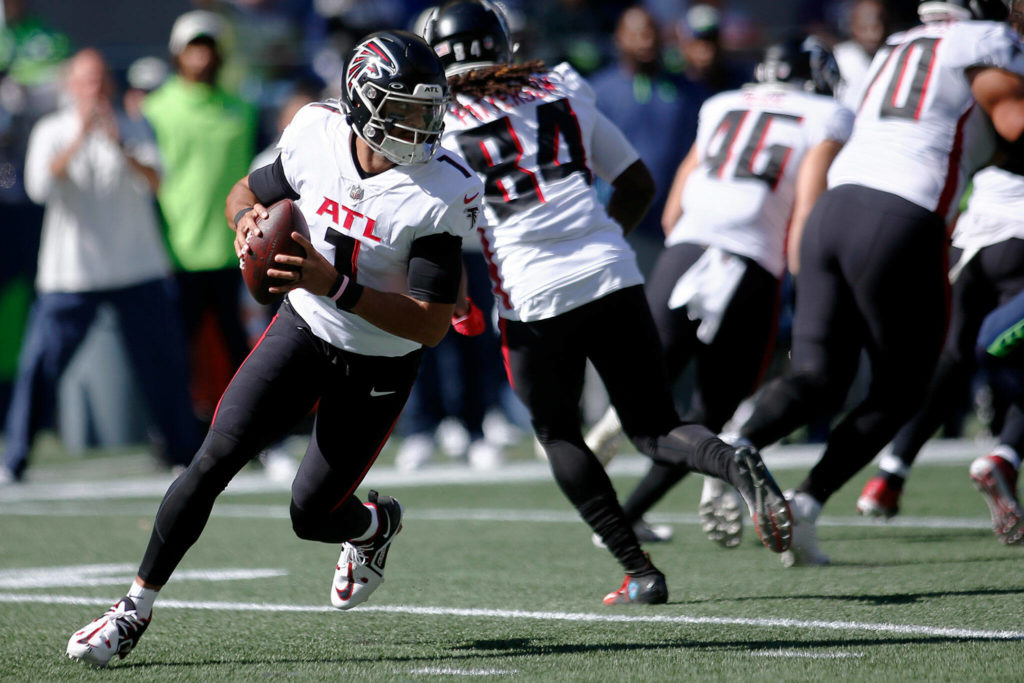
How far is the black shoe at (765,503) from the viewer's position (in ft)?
14.2

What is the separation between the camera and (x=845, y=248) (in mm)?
5348

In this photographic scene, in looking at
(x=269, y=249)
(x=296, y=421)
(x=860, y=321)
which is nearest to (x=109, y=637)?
(x=296, y=421)

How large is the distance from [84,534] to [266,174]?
317 centimetres

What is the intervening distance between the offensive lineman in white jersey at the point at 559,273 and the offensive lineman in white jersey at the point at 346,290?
652 millimetres

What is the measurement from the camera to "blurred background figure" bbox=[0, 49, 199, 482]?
897 centimetres

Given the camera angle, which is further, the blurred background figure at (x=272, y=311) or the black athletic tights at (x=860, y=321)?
the blurred background figure at (x=272, y=311)

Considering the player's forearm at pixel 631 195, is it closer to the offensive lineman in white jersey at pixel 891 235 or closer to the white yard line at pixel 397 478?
the offensive lineman in white jersey at pixel 891 235

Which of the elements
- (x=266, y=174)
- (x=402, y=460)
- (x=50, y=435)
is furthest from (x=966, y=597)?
(x=50, y=435)

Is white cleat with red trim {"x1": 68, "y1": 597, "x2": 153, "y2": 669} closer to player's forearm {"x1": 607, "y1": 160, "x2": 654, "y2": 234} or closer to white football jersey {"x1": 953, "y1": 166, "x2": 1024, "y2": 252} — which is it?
player's forearm {"x1": 607, "y1": 160, "x2": 654, "y2": 234}

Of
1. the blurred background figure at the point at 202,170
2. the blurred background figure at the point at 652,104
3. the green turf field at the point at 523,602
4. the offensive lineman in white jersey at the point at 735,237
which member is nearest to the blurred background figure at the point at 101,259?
the blurred background figure at the point at 202,170

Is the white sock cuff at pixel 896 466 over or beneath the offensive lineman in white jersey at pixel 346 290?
beneath

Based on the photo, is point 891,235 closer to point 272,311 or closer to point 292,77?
point 272,311

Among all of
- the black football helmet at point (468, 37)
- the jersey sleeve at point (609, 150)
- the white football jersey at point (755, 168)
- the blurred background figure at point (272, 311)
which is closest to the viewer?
the black football helmet at point (468, 37)

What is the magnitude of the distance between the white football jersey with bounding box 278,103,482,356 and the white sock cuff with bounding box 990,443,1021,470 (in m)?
2.85
